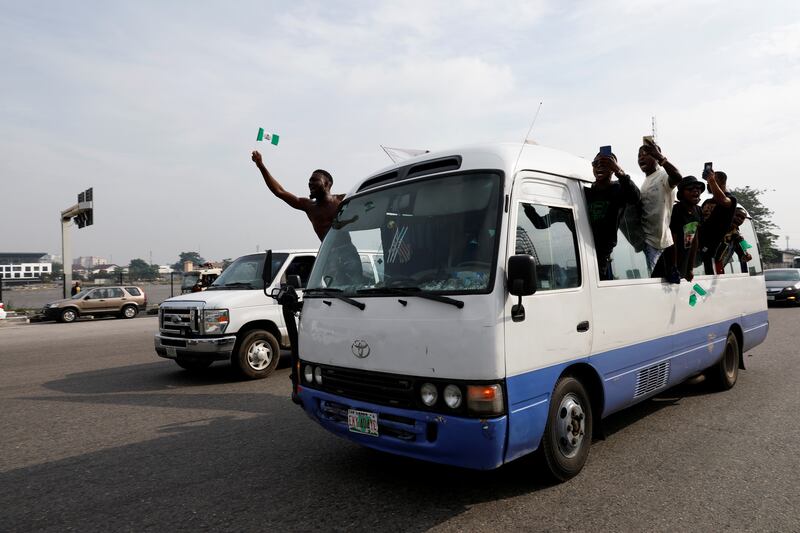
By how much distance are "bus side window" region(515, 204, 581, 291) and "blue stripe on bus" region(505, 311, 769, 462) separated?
0.60 meters

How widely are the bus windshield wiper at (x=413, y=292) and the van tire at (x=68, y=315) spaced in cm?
2346

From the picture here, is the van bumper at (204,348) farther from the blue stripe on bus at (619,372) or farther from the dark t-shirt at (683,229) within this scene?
the dark t-shirt at (683,229)

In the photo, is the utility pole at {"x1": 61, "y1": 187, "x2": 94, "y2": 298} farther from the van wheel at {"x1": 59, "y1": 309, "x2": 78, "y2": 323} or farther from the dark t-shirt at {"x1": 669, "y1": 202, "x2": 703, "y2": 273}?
the dark t-shirt at {"x1": 669, "y1": 202, "x2": 703, "y2": 273}

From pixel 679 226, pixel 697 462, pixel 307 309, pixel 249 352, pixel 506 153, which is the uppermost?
pixel 506 153

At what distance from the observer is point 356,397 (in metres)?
3.73

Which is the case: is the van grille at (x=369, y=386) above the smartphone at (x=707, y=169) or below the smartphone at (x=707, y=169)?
below

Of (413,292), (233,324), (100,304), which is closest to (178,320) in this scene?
(233,324)

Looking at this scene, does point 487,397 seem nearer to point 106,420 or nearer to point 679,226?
point 679,226

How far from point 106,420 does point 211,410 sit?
109cm

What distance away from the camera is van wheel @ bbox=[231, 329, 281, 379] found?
8.11 meters

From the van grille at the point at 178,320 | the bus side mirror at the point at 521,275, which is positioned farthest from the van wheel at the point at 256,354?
the bus side mirror at the point at 521,275

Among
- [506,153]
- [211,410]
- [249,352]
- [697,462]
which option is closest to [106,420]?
[211,410]

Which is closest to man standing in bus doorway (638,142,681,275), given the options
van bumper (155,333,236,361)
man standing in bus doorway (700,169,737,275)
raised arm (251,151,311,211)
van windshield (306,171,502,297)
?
man standing in bus doorway (700,169,737,275)

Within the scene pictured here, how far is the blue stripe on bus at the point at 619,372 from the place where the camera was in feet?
11.0
